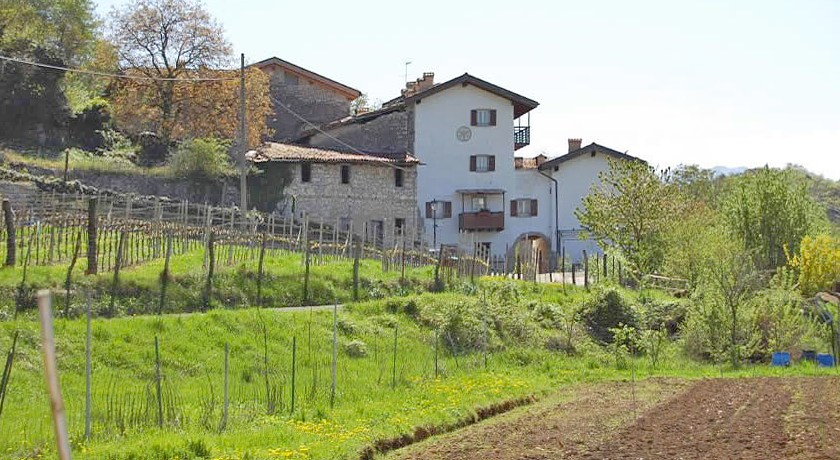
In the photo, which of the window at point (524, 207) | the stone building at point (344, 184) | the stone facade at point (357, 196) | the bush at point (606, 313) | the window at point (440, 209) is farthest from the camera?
the window at point (524, 207)

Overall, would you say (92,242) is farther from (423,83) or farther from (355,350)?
(423,83)

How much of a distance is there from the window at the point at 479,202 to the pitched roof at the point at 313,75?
10052mm

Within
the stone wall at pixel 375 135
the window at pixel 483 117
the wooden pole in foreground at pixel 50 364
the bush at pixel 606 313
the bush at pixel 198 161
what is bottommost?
the bush at pixel 606 313

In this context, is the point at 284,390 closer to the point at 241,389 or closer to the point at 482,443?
the point at 241,389

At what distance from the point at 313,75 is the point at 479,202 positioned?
39.5 ft

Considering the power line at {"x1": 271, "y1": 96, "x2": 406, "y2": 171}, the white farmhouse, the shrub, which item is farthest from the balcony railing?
the shrub

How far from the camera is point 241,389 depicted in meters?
18.6

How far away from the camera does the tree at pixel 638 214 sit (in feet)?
147

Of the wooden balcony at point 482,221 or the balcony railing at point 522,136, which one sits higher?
the balcony railing at point 522,136

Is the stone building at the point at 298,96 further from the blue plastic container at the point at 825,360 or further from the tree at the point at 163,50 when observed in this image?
the blue plastic container at the point at 825,360

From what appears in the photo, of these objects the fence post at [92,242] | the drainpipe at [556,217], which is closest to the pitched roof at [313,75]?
the drainpipe at [556,217]

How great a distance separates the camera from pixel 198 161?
45094 millimetres

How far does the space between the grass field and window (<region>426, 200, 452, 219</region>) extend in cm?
2376

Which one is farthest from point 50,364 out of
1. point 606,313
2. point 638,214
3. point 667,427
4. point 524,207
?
point 524,207
